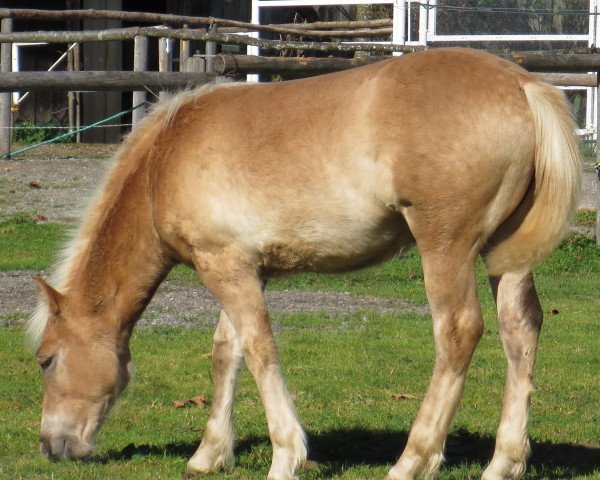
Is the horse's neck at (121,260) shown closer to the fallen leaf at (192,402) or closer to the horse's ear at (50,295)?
the horse's ear at (50,295)

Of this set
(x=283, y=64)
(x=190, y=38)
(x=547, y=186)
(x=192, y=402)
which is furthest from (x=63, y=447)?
(x=190, y=38)

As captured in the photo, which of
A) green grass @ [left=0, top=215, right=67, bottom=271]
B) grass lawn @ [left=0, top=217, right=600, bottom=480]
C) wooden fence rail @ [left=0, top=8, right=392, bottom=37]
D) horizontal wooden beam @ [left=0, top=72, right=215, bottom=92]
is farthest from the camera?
wooden fence rail @ [left=0, top=8, right=392, bottom=37]

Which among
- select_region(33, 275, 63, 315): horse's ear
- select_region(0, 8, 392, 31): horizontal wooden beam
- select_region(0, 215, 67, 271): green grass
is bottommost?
select_region(0, 215, 67, 271): green grass

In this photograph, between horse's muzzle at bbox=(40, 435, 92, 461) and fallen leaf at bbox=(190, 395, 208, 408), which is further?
fallen leaf at bbox=(190, 395, 208, 408)

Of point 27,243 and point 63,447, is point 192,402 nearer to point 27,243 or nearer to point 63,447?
point 63,447

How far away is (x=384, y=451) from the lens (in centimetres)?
554

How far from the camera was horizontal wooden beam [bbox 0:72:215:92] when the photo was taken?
880 cm

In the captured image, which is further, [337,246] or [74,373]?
[74,373]

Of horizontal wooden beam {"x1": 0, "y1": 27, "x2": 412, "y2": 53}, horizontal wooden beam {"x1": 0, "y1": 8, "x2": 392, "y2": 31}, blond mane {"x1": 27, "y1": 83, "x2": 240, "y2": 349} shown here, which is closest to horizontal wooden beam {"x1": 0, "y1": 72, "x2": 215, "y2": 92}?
horizontal wooden beam {"x1": 0, "y1": 27, "x2": 412, "y2": 53}

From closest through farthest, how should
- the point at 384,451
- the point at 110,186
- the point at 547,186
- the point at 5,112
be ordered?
the point at 547,186 → the point at 110,186 → the point at 384,451 → the point at 5,112

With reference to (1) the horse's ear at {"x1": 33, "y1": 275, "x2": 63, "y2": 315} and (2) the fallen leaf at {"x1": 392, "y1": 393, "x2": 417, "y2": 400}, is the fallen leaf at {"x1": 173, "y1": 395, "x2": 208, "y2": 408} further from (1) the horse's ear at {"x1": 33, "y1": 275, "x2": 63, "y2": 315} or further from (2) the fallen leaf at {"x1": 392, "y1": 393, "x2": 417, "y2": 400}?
(1) the horse's ear at {"x1": 33, "y1": 275, "x2": 63, "y2": 315}

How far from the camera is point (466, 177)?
4.43m

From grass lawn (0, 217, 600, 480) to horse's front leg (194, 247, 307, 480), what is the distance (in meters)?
0.37

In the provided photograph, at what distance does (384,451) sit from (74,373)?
165cm
